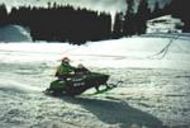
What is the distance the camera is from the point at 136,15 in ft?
430

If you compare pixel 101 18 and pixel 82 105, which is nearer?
pixel 82 105

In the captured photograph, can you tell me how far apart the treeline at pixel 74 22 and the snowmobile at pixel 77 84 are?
93128 mm

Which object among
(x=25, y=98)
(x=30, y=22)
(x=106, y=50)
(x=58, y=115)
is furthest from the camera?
(x=30, y=22)

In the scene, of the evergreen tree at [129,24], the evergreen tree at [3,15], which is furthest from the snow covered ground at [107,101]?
the evergreen tree at [3,15]

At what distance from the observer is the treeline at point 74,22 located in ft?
403

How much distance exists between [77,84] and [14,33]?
101555 millimetres

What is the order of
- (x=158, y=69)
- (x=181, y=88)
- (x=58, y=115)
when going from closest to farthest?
1. (x=58, y=115)
2. (x=181, y=88)
3. (x=158, y=69)

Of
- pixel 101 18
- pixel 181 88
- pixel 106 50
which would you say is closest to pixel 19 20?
pixel 101 18

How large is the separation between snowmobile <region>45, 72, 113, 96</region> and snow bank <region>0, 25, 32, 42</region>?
318 ft

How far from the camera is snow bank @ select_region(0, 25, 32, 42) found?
121 meters

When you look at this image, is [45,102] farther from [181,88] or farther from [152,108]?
[181,88]

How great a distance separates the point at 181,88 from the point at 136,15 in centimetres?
10404

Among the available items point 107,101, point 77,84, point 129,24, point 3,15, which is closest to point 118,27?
point 129,24

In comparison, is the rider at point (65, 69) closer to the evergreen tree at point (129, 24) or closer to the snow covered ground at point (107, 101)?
the snow covered ground at point (107, 101)
